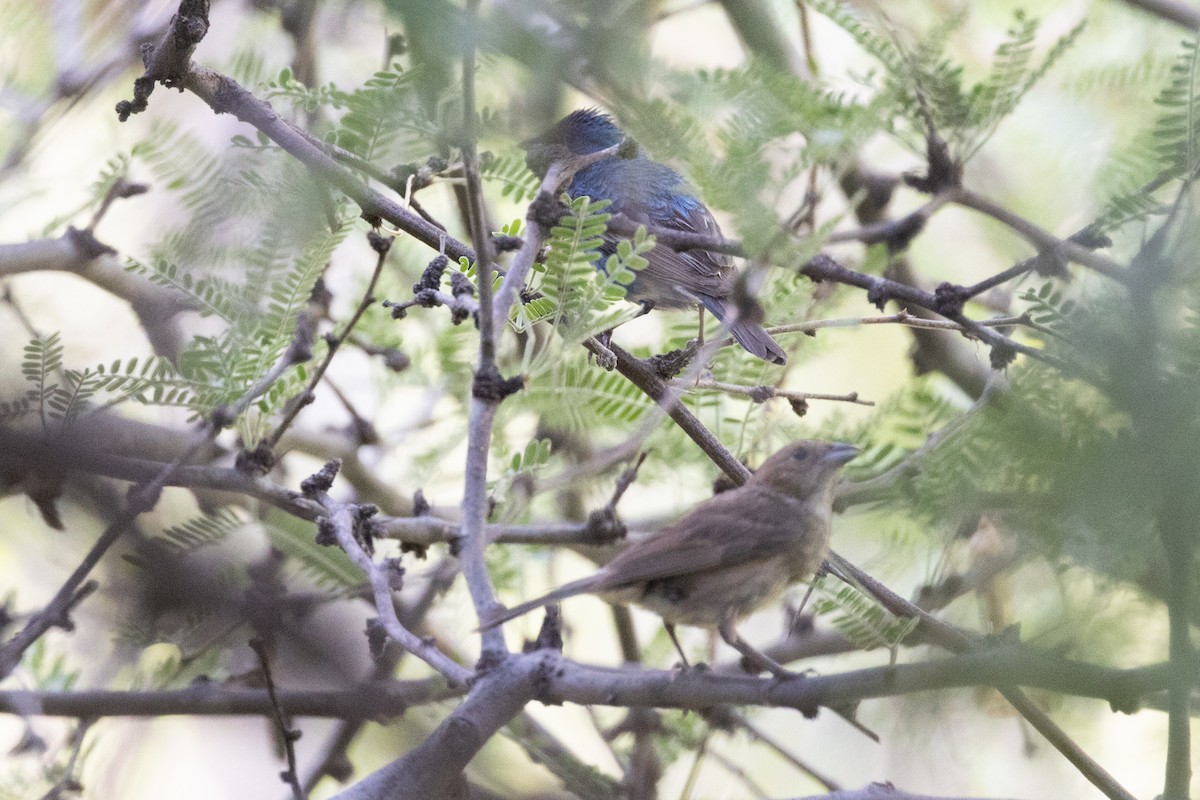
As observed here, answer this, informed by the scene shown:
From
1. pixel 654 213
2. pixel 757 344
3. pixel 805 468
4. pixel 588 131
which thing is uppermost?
pixel 588 131

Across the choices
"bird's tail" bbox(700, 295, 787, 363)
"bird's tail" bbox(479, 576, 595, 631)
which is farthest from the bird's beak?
"bird's tail" bbox(479, 576, 595, 631)

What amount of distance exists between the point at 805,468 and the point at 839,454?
103 mm

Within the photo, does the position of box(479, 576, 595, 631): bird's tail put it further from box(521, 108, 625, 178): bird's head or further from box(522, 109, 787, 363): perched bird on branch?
box(521, 108, 625, 178): bird's head

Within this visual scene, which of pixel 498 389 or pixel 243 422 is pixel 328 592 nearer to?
pixel 243 422

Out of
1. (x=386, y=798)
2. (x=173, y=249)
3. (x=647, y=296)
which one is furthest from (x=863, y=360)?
(x=386, y=798)

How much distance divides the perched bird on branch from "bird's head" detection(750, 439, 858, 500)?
117 cm

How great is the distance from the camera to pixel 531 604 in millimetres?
1956

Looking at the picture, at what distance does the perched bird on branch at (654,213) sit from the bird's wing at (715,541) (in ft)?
4.53

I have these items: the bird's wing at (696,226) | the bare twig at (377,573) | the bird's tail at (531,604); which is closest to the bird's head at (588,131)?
the bird's wing at (696,226)

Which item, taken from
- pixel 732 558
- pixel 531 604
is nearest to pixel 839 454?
pixel 732 558

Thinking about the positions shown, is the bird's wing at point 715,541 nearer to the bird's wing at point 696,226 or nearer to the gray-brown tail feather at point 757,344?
the gray-brown tail feather at point 757,344

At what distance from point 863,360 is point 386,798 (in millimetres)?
4412

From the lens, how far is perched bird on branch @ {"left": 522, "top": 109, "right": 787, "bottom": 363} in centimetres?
437

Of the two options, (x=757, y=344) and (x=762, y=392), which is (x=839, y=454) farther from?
(x=757, y=344)
